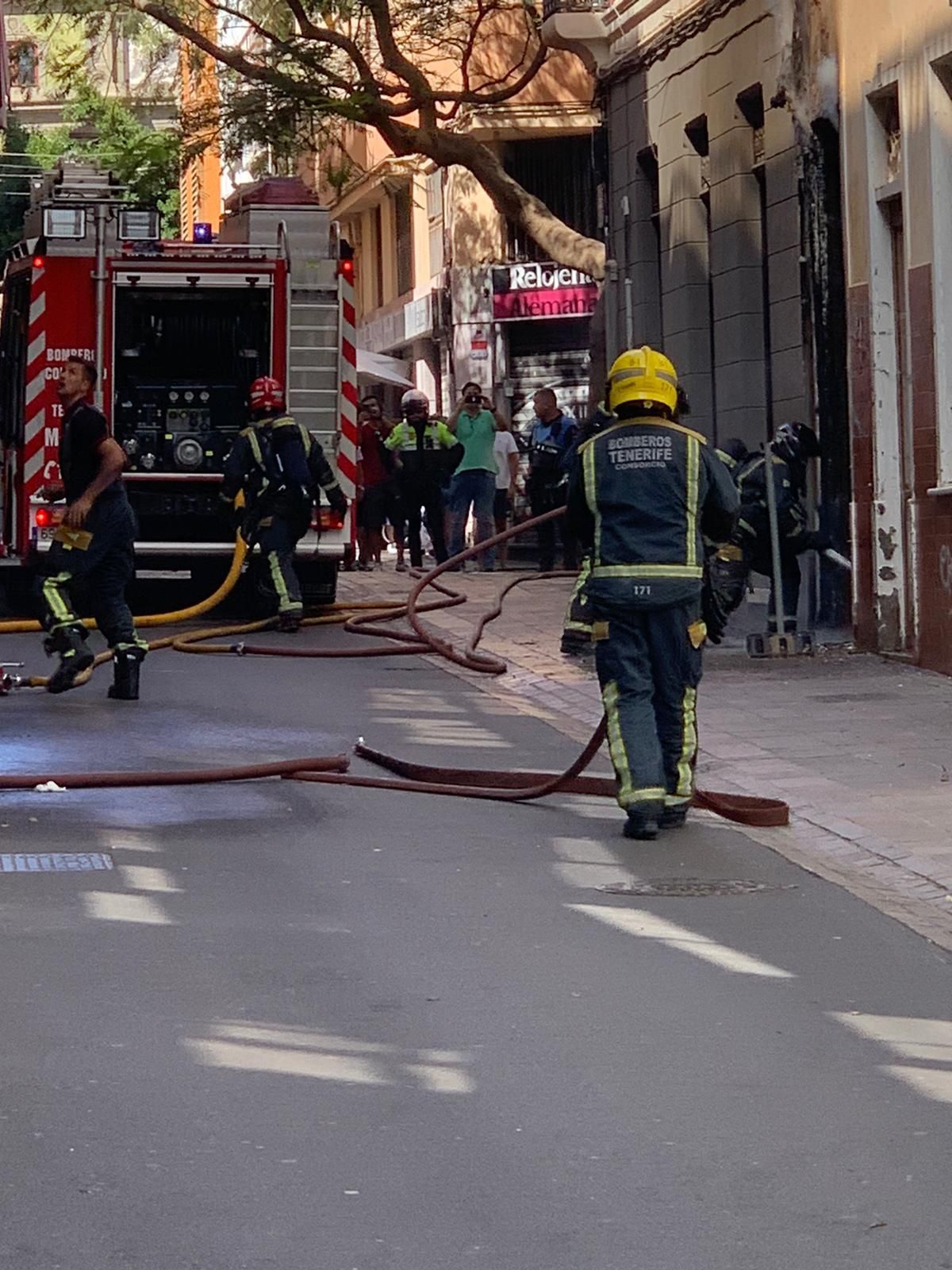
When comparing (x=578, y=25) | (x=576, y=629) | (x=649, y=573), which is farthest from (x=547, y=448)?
(x=649, y=573)

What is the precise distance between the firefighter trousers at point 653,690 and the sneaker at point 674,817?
2 cm

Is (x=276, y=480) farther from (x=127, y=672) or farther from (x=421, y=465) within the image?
(x=421, y=465)

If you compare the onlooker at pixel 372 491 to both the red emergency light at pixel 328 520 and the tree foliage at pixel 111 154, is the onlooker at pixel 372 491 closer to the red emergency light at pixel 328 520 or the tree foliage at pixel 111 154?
the tree foliage at pixel 111 154

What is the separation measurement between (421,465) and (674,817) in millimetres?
15911

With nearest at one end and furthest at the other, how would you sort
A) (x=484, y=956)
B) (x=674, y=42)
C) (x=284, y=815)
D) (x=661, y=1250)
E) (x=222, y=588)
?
(x=661, y=1250) → (x=484, y=956) → (x=284, y=815) → (x=222, y=588) → (x=674, y=42)

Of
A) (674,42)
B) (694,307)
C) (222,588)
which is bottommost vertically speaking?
(222,588)

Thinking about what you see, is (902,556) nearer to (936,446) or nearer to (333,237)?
(936,446)

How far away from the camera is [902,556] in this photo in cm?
1575

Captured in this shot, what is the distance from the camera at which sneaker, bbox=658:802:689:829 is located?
373 inches

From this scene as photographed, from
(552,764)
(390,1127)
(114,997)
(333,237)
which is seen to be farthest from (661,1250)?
(333,237)

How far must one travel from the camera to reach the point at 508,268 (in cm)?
3756

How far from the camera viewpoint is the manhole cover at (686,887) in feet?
26.8

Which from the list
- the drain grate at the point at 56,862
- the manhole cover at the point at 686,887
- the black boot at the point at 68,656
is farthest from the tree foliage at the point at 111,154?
the manhole cover at the point at 686,887

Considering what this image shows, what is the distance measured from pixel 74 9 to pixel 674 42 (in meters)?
7.28
